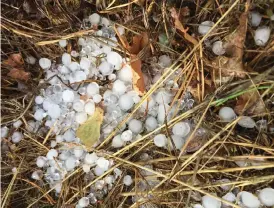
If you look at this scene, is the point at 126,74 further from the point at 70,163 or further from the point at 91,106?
the point at 70,163

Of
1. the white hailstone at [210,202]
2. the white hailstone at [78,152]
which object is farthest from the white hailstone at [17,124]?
the white hailstone at [210,202]

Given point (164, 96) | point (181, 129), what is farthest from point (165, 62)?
point (181, 129)

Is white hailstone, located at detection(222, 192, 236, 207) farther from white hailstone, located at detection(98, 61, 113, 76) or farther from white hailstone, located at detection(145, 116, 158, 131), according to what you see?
white hailstone, located at detection(98, 61, 113, 76)

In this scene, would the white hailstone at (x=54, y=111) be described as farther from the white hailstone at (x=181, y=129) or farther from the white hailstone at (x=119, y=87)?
the white hailstone at (x=181, y=129)

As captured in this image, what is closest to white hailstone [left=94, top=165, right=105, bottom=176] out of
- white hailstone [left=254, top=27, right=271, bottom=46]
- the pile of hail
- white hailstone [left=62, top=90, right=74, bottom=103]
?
the pile of hail

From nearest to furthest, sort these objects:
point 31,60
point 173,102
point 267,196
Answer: point 267,196, point 173,102, point 31,60

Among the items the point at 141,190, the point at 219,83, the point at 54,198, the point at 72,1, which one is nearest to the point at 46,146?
the point at 54,198
